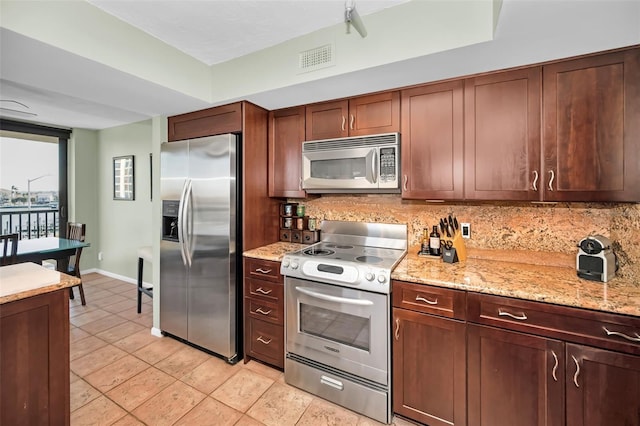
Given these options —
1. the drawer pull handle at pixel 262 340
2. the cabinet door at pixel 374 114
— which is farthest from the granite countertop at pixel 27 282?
the cabinet door at pixel 374 114

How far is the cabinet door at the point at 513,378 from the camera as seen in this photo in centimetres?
146

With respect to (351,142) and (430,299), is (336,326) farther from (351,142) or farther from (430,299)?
(351,142)

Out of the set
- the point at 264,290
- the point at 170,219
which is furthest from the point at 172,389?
the point at 170,219

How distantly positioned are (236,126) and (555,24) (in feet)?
7.24

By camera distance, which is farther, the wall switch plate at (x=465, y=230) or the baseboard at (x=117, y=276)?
the baseboard at (x=117, y=276)

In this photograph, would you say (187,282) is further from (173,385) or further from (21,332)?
(21,332)

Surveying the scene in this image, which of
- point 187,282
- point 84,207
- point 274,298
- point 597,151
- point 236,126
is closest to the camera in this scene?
point 597,151

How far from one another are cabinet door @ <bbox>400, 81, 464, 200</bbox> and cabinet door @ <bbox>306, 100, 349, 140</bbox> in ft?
1.62

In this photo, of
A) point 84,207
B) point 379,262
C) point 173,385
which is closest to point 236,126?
point 379,262

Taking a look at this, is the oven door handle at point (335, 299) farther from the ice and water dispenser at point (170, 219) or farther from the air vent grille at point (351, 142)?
the ice and water dispenser at point (170, 219)

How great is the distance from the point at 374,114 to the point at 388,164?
0.44m

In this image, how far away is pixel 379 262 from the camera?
200 centimetres

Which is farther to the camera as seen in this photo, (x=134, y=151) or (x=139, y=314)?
(x=134, y=151)

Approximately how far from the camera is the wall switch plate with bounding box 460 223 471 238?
A: 2.27m
